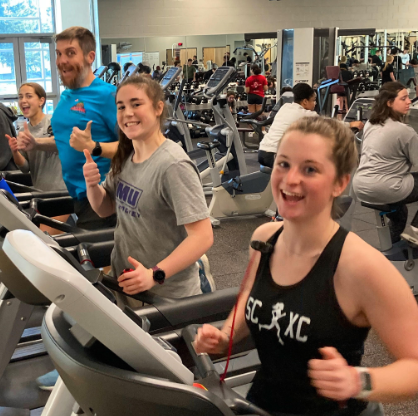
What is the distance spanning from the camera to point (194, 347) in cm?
117

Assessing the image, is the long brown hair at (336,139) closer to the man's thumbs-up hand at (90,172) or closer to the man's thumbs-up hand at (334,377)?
the man's thumbs-up hand at (334,377)

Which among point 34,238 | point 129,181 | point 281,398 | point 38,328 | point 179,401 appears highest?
point 34,238

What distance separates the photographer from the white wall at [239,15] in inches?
486

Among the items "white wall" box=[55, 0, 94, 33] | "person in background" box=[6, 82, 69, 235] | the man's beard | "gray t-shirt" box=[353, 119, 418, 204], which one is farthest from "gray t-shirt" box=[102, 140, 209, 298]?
"white wall" box=[55, 0, 94, 33]

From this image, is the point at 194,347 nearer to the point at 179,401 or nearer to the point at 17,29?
the point at 179,401

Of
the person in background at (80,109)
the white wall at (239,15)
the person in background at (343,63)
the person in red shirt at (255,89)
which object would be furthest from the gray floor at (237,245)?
the white wall at (239,15)

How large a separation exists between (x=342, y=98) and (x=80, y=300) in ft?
34.6

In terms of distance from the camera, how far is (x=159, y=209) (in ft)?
5.47

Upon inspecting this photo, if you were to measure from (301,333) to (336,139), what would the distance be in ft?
1.34

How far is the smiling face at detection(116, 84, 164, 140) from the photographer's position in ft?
5.51

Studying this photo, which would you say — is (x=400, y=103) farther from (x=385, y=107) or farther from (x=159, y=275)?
(x=159, y=275)

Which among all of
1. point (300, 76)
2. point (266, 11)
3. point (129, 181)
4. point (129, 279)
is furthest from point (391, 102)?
point (266, 11)

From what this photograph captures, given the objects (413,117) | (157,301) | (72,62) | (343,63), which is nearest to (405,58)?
(343,63)

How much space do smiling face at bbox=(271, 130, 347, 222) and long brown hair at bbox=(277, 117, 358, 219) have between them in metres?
0.01
